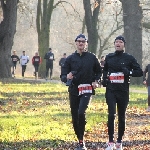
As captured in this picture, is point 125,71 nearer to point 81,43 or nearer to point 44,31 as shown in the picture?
point 81,43

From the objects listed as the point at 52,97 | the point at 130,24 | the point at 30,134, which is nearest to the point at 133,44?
the point at 130,24

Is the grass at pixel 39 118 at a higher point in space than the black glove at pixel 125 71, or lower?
lower

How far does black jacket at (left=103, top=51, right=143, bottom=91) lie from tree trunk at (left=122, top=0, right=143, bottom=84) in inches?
882

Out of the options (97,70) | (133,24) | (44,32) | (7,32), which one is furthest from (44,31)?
(97,70)

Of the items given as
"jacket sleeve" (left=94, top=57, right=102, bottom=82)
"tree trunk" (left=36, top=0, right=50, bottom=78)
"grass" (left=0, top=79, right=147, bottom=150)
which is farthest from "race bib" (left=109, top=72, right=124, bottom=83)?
"tree trunk" (left=36, top=0, right=50, bottom=78)

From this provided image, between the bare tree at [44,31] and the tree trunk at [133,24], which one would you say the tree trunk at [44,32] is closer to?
the bare tree at [44,31]

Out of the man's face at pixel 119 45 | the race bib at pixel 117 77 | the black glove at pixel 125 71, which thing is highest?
the man's face at pixel 119 45

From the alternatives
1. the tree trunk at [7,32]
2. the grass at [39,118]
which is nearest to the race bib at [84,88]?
the grass at [39,118]

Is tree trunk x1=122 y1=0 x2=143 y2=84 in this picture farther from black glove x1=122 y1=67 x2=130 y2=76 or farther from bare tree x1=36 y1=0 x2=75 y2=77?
black glove x1=122 y1=67 x2=130 y2=76

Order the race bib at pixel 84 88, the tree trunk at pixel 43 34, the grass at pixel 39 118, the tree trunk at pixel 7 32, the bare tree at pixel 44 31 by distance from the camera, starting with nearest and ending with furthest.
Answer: the race bib at pixel 84 88 < the grass at pixel 39 118 < the tree trunk at pixel 7 32 < the tree trunk at pixel 43 34 < the bare tree at pixel 44 31

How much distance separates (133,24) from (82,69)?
23.3m

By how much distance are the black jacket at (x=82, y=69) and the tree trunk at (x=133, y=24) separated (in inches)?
884

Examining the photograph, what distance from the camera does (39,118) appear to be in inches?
575

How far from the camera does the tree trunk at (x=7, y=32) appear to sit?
1000 inches
